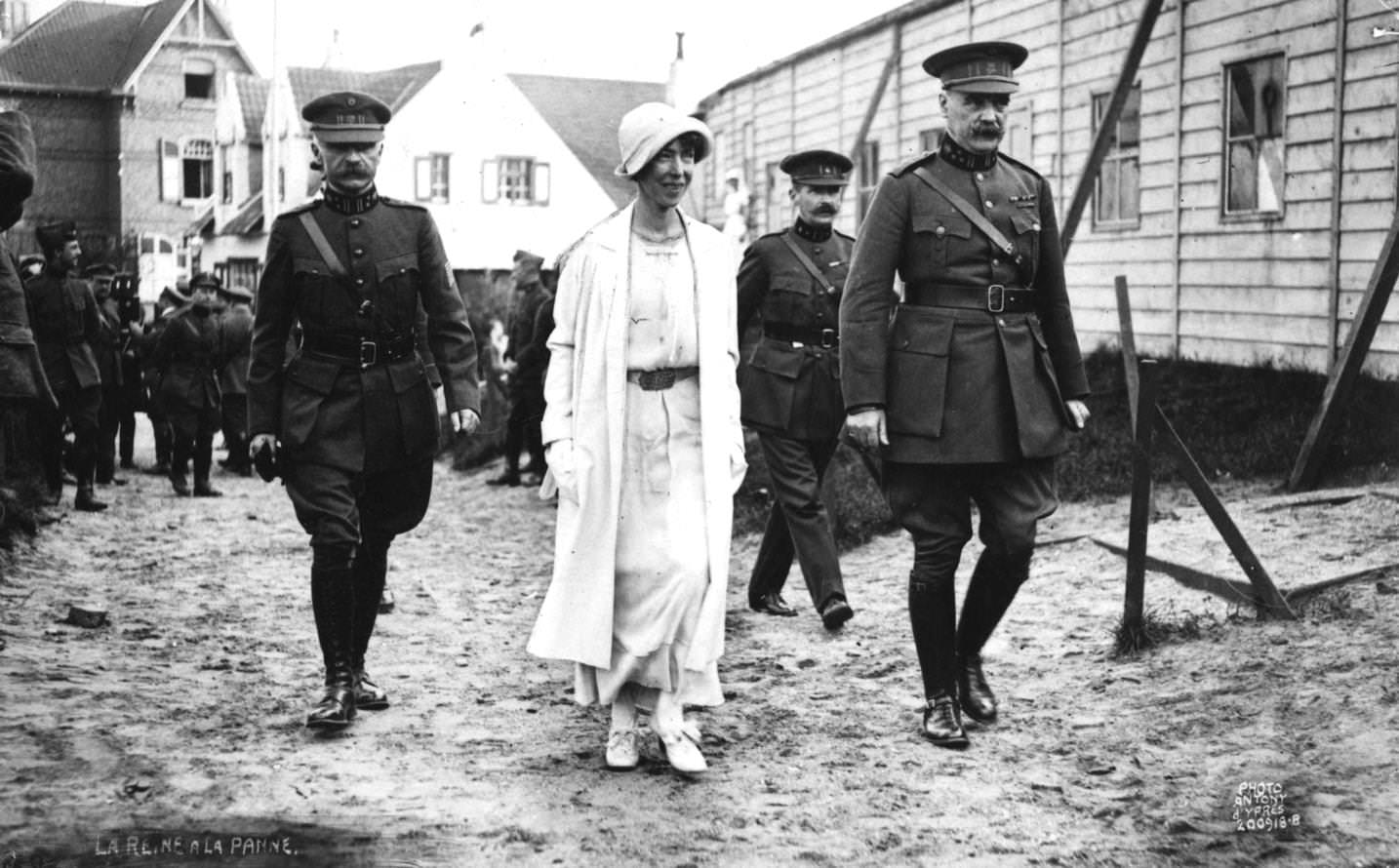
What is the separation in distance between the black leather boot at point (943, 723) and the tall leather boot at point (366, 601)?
2.15 m

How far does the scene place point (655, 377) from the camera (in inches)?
215

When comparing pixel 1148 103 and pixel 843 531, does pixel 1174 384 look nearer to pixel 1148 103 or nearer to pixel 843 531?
pixel 1148 103

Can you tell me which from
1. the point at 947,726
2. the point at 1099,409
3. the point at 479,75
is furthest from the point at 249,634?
the point at 479,75

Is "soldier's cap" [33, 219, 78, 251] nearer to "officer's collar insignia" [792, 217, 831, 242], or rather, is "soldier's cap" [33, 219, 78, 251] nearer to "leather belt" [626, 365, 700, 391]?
Result: "officer's collar insignia" [792, 217, 831, 242]

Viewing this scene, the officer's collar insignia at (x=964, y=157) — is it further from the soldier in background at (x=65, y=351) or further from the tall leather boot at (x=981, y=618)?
the soldier in background at (x=65, y=351)

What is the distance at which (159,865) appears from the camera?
13.9 feet

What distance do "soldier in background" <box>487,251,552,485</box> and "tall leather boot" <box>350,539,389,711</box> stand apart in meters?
8.06

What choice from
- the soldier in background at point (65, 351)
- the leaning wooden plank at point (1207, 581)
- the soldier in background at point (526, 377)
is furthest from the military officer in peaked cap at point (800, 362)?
the soldier in background at point (65, 351)

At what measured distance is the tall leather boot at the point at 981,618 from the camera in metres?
5.86

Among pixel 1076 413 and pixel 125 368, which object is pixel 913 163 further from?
pixel 125 368

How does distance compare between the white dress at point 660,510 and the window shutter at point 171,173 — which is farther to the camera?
the window shutter at point 171,173

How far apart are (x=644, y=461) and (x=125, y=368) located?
542 inches

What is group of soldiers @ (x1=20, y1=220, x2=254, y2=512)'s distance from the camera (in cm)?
1330

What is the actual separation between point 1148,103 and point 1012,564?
33.7 ft
